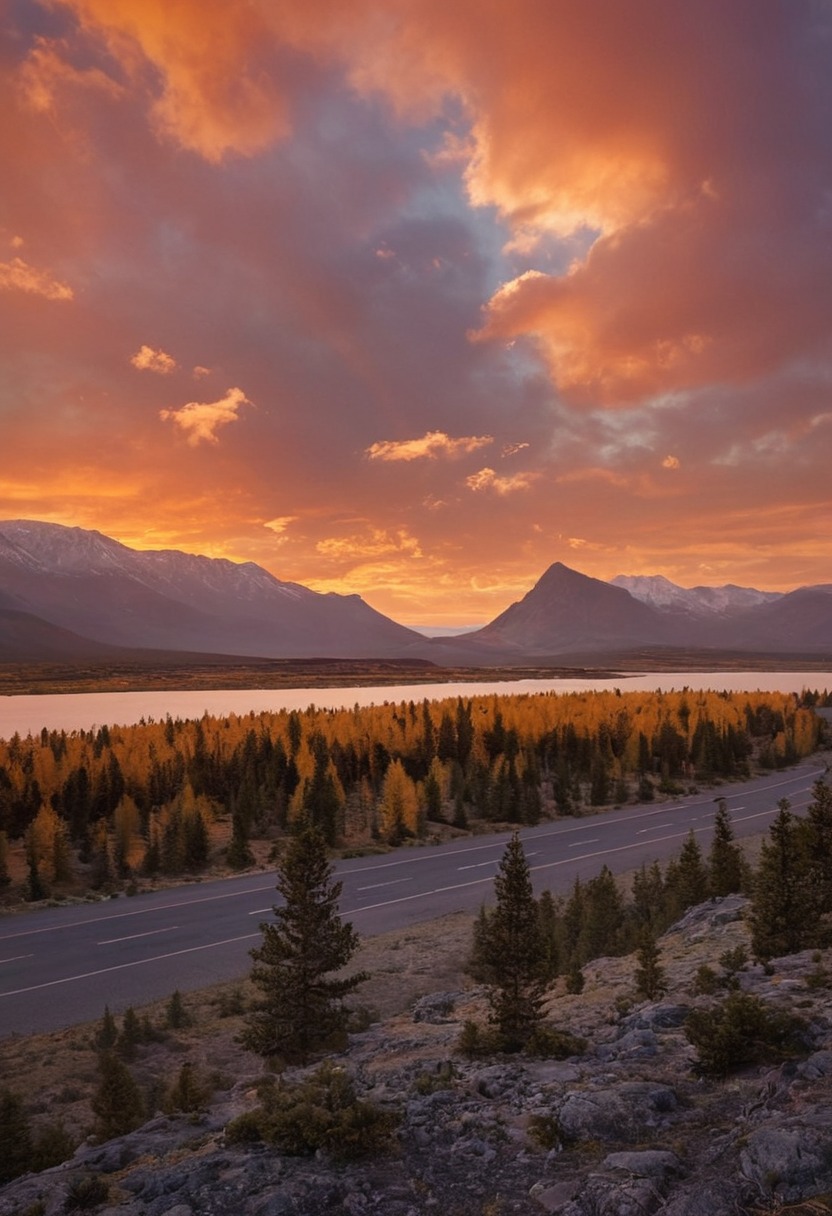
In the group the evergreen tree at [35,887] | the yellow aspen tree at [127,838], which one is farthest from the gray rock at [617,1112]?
the yellow aspen tree at [127,838]

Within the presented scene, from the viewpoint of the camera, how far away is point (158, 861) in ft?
183

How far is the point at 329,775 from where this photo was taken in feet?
244

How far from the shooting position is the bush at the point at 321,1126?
43.4 ft

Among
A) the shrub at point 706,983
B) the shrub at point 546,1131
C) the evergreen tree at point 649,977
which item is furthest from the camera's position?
the evergreen tree at point 649,977

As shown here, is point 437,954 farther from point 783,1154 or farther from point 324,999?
point 783,1154

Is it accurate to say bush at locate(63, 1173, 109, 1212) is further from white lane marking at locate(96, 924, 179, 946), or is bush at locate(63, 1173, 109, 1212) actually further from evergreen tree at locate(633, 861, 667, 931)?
evergreen tree at locate(633, 861, 667, 931)

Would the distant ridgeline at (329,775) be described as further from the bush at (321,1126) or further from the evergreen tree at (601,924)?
the bush at (321,1126)

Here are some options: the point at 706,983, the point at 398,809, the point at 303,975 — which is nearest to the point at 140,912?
the point at 303,975

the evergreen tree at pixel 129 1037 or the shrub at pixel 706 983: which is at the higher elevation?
the shrub at pixel 706 983

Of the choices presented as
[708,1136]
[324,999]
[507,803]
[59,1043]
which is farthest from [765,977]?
[507,803]

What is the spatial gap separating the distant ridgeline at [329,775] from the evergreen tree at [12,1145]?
37151mm

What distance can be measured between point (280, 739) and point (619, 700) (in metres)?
88.1

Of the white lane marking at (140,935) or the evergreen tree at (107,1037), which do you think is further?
the white lane marking at (140,935)

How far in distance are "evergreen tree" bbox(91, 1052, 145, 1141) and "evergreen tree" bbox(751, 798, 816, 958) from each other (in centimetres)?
1973
